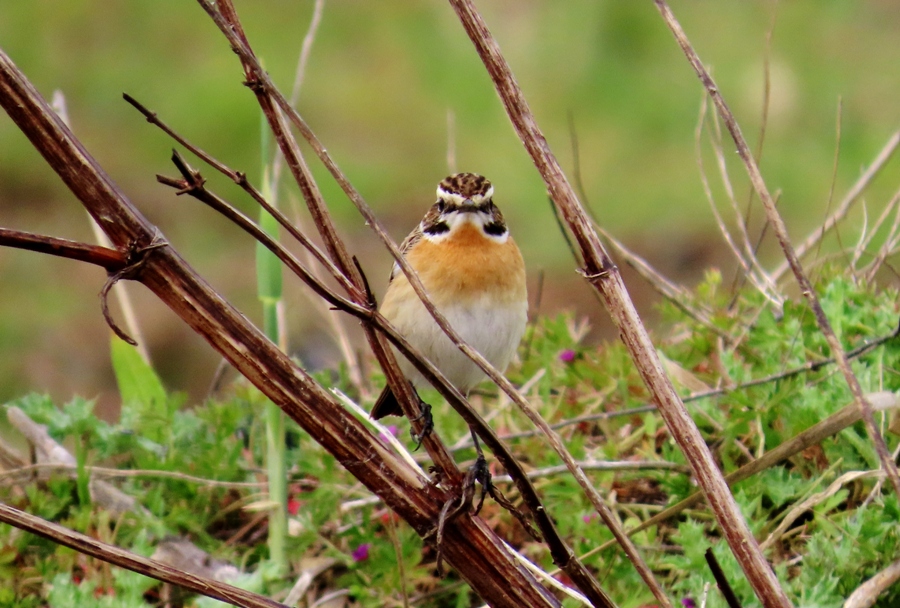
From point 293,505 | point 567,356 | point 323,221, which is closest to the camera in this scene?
point 323,221

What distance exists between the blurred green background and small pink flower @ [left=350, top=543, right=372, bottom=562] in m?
3.90

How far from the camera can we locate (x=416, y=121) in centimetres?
1034

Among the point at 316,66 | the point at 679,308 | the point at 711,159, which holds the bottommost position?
the point at 679,308

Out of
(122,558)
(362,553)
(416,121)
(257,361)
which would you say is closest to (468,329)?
(362,553)

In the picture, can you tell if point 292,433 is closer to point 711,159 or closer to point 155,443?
point 155,443

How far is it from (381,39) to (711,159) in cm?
325

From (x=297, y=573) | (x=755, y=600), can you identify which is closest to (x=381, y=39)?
(x=297, y=573)

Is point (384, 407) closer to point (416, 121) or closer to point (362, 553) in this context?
point (362, 553)

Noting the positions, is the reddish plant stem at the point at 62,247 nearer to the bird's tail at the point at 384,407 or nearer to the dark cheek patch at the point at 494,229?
the bird's tail at the point at 384,407

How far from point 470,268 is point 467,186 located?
0.31 meters

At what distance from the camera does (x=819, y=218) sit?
332 inches

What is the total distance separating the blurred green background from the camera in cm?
869

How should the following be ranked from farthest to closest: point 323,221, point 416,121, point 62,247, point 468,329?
point 416,121
point 468,329
point 323,221
point 62,247

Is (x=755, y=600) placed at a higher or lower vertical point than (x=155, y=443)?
lower
